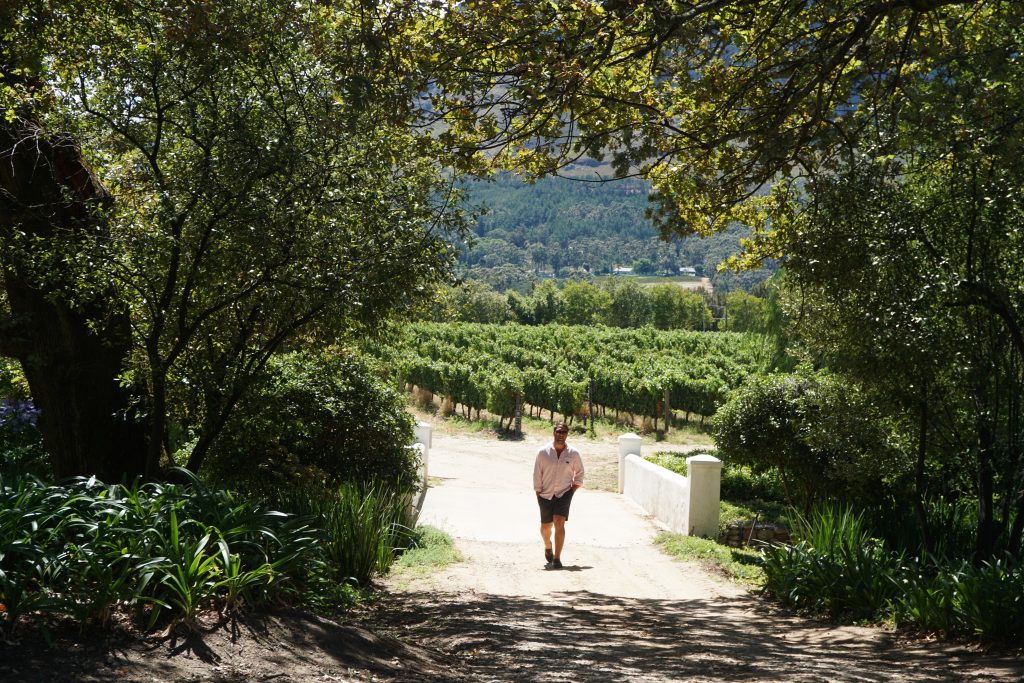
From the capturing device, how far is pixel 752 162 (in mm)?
7957

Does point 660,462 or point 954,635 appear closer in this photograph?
point 954,635

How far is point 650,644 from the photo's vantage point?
630cm

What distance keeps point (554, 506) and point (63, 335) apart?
485 centimetres

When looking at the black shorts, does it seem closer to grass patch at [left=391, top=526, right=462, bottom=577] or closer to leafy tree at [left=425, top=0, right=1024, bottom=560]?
grass patch at [left=391, top=526, right=462, bottom=577]

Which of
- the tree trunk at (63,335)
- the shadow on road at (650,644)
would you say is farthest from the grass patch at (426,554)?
the tree trunk at (63,335)

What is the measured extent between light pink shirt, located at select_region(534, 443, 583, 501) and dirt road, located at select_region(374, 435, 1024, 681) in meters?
0.81

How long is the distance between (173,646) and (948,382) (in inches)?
259

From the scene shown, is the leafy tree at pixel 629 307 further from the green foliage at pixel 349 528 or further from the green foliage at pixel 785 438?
the green foliage at pixel 349 528

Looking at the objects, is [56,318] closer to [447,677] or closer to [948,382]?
[447,677]

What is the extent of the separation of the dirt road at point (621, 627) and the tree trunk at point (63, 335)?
271 cm

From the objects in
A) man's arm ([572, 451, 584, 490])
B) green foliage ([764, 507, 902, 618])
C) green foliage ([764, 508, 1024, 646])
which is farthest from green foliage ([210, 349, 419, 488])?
green foliage ([764, 508, 1024, 646])

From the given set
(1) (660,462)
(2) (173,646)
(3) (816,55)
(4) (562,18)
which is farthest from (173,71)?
(1) (660,462)

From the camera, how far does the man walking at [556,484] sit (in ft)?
31.3

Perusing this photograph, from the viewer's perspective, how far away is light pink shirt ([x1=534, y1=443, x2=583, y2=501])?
9.53 m
